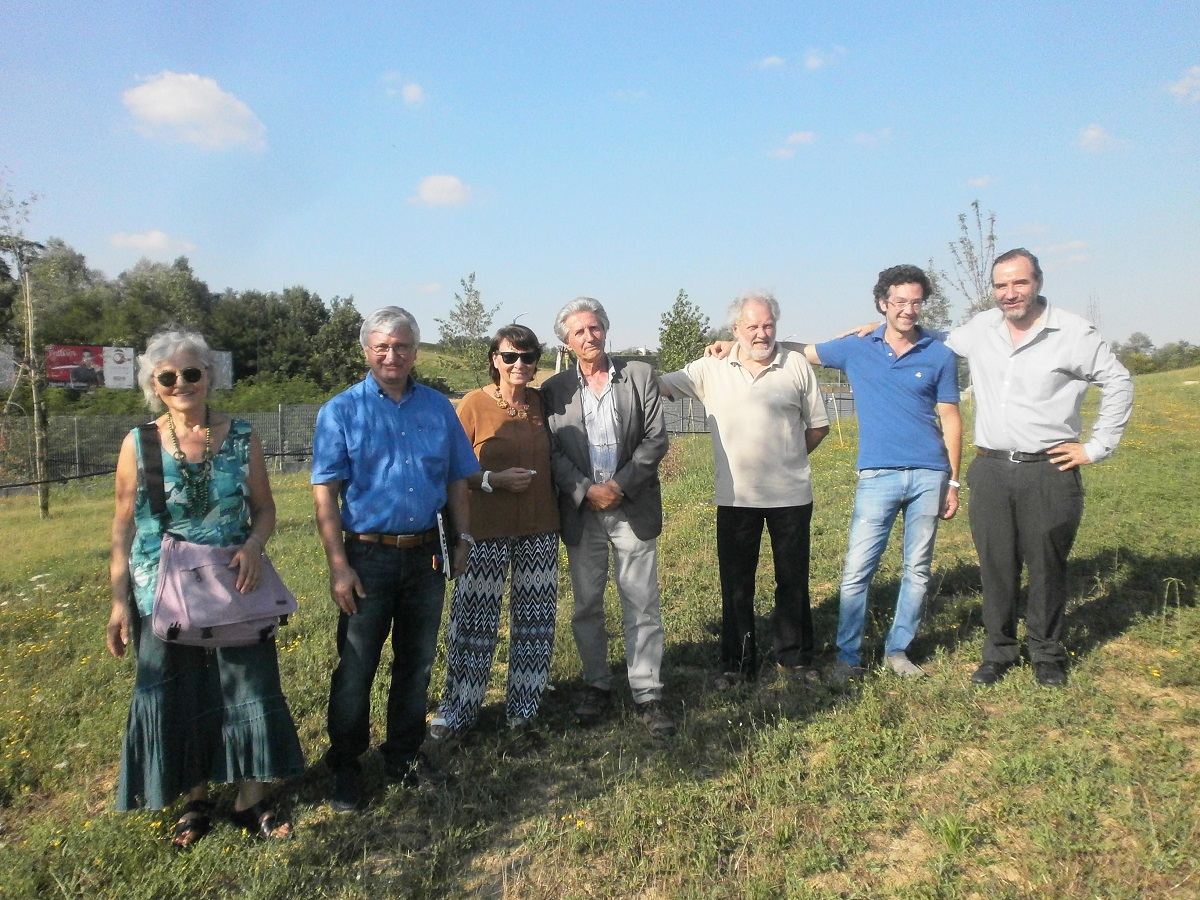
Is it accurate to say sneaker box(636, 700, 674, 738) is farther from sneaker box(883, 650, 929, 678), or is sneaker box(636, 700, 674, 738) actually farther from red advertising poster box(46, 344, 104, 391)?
red advertising poster box(46, 344, 104, 391)

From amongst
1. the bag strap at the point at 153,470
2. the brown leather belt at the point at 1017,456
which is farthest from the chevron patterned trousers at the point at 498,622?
the brown leather belt at the point at 1017,456

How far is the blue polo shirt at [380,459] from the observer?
10.7 ft

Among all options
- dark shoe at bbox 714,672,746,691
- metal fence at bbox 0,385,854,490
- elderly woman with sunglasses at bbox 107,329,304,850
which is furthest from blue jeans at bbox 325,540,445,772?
metal fence at bbox 0,385,854,490

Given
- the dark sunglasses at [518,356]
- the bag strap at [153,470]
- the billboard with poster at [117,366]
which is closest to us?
the bag strap at [153,470]

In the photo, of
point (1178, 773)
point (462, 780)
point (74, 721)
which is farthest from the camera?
point (74, 721)

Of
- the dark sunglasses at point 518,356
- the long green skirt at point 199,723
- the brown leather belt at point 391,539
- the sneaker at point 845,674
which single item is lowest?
the sneaker at point 845,674

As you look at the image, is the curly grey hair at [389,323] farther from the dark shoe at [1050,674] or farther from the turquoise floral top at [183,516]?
the dark shoe at [1050,674]

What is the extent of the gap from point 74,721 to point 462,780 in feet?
7.62

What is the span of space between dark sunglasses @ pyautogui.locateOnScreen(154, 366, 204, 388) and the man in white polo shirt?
7.47 ft

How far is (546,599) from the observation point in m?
4.07

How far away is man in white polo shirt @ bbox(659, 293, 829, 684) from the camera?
4.28m

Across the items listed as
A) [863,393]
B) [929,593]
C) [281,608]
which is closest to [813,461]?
[929,593]

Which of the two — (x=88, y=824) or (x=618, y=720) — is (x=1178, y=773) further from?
(x=88, y=824)

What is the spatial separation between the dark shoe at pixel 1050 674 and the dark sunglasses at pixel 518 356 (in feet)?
9.59
